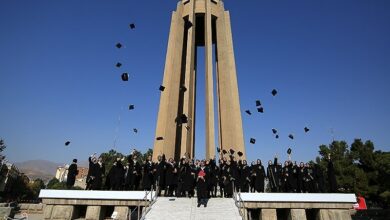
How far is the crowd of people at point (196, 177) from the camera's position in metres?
8.91

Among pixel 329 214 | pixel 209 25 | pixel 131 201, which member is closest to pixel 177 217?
pixel 131 201

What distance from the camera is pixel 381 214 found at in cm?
1958

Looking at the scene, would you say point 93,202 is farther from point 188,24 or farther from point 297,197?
point 188,24

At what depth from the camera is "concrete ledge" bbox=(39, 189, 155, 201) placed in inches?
302

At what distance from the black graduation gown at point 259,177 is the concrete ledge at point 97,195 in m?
3.53

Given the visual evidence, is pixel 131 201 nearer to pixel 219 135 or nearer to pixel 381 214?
pixel 219 135

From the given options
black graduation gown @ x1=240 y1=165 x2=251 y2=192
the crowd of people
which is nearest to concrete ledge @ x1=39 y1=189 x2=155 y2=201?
the crowd of people

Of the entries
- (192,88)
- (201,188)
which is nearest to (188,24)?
(192,88)

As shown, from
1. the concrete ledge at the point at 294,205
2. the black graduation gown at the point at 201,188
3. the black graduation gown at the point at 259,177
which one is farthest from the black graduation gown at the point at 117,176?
the black graduation gown at the point at 259,177

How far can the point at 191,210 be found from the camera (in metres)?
7.11

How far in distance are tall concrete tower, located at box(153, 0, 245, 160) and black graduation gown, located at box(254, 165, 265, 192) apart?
20.8ft

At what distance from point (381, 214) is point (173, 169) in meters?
18.4

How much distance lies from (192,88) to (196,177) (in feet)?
33.1

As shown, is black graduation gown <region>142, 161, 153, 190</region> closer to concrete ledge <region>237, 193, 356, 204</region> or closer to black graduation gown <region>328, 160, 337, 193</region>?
concrete ledge <region>237, 193, 356, 204</region>
